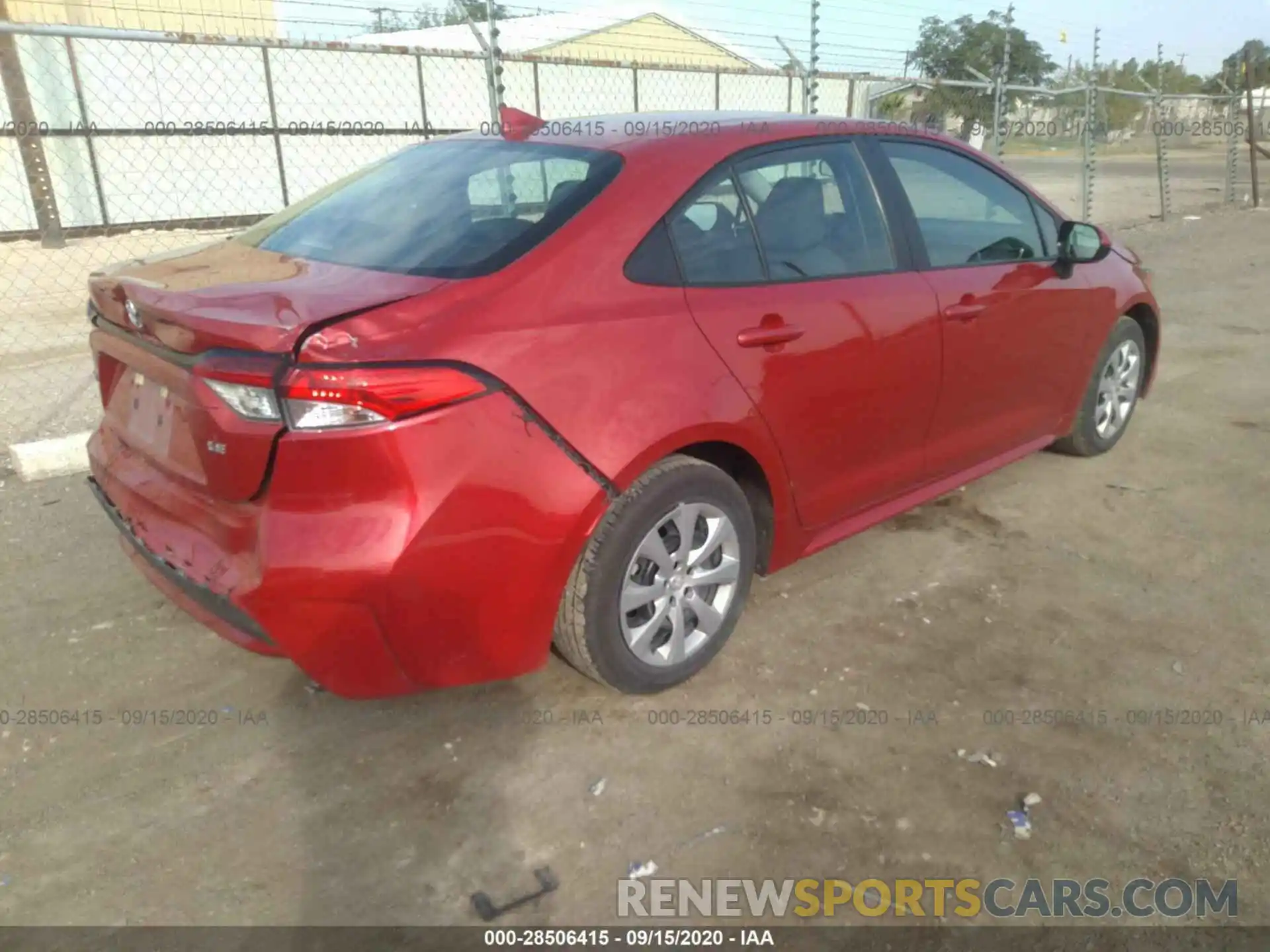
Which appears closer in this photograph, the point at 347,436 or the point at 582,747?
the point at 347,436

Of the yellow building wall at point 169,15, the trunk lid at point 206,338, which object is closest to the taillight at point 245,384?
the trunk lid at point 206,338

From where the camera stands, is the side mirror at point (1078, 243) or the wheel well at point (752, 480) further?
the side mirror at point (1078, 243)

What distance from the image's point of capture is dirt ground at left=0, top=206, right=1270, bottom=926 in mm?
2322

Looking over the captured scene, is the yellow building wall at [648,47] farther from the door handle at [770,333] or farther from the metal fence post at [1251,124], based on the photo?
the door handle at [770,333]

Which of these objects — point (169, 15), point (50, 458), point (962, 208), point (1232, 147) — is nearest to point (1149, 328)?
point (962, 208)

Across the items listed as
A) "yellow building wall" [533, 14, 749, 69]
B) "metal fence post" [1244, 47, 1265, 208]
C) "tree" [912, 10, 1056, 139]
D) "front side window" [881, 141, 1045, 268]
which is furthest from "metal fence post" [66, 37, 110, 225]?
"tree" [912, 10, 1056, 139]

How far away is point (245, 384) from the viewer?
224 cm

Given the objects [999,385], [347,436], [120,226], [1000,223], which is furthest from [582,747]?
[120,226]

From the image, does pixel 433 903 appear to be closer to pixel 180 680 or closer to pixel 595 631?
pixel 595 631

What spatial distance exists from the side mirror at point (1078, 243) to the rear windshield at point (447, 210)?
7.36 feet

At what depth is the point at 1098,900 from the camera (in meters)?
2.23

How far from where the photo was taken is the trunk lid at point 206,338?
226cm

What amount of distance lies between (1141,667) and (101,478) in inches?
131

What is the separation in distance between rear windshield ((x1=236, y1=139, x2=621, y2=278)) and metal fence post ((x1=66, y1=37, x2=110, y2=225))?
14741 millimetres
